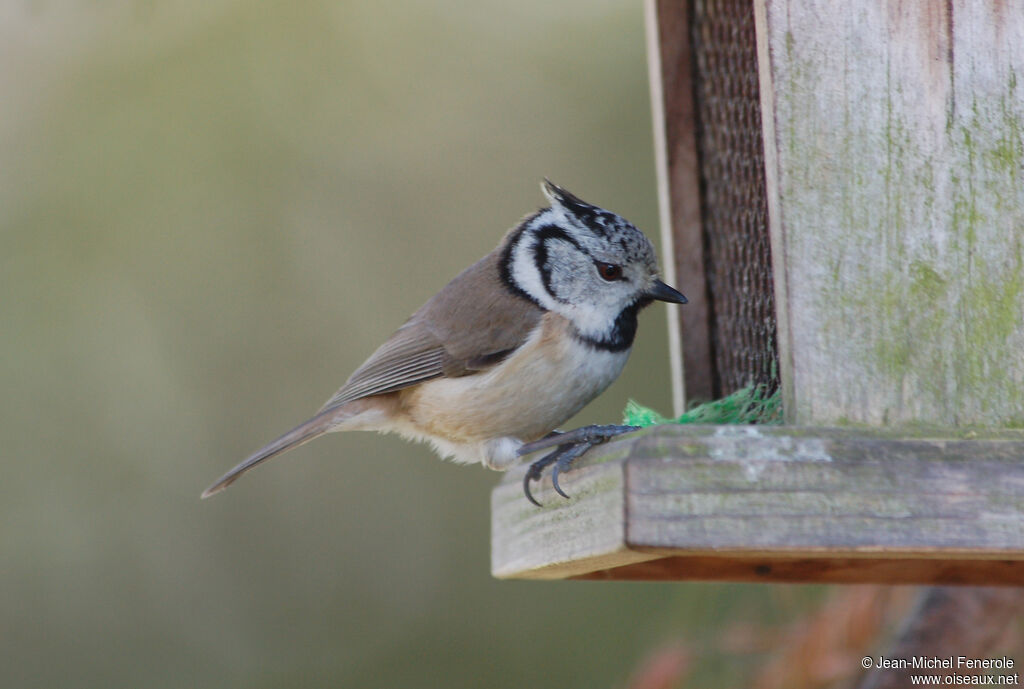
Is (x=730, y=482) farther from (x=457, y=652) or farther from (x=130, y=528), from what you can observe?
(x=130, y=528)

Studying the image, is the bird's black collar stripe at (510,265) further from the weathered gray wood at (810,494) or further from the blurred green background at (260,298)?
the blurred green background at (260,298)

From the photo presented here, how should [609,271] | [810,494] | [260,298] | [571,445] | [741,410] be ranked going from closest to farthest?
[810,494]
[571,445]
[741,410]
[609,271]
[260,298]

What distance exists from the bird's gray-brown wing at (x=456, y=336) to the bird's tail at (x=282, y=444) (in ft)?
0.15

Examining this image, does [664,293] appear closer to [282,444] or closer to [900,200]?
Result: [900,200]

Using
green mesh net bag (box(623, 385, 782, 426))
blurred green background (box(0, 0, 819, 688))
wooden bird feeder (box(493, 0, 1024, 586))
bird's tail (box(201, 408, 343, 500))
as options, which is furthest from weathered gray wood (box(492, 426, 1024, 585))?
blurred green background (box(0, 0, 819, 688))

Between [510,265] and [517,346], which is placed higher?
[510,265]

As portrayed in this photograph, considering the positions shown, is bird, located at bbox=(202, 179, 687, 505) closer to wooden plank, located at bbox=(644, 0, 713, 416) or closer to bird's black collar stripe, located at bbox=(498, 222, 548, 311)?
bird's black collar stripe, located at bbox=(498, 222, 548, 311)

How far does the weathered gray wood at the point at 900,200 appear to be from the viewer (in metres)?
1.99

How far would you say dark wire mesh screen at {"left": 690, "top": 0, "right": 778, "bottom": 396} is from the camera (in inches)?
107

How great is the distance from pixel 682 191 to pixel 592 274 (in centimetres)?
39

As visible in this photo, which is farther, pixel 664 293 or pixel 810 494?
pixel 664 293

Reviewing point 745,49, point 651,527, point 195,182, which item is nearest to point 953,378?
point 651,527

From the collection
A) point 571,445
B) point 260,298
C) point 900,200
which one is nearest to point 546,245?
point 571,445

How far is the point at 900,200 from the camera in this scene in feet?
6.73
